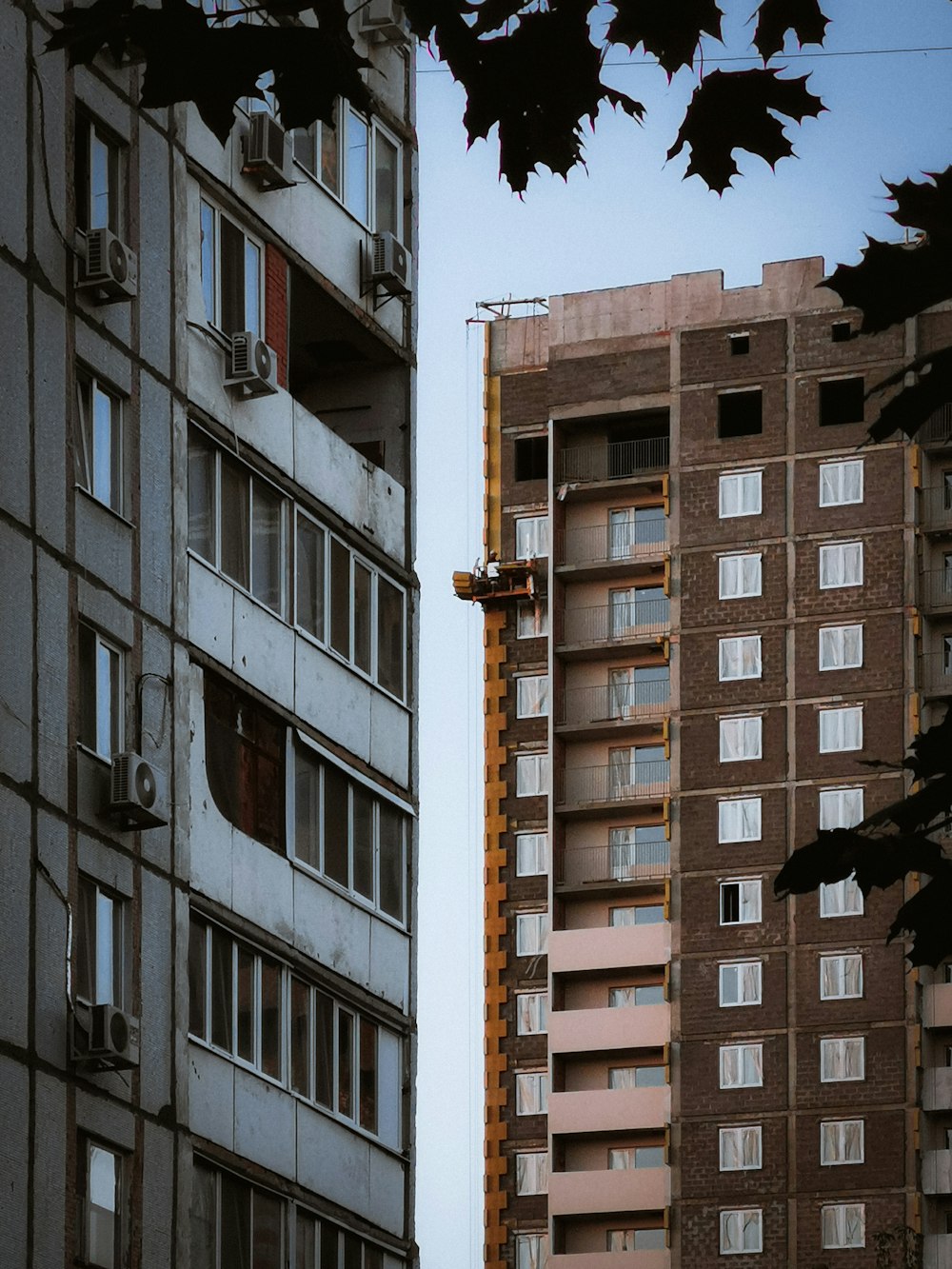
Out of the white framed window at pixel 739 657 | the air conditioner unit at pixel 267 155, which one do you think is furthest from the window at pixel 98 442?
the white framed window at pixel 739 657

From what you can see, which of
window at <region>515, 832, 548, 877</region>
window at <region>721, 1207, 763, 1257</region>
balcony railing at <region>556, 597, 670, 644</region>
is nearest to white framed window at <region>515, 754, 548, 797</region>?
window at <region>515, 832, 548, 877</region>

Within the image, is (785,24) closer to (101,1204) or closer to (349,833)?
(101,1204)

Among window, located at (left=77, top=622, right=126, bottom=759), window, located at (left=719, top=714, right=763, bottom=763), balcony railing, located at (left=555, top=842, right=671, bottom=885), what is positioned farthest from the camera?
balcony railing, located at (left=555, top=842, right=671, bottom=885)

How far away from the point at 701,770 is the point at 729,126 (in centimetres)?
7569

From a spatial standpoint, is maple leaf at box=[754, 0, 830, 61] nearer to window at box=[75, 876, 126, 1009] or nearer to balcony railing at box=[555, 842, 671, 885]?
window at box=[75, 876, 126, 1009]

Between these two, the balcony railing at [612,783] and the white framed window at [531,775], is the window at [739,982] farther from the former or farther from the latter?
the white framed window at [531,775]

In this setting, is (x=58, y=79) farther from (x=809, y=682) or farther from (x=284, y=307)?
(x=809, y=682)

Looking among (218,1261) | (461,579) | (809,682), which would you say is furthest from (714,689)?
(218,1261)

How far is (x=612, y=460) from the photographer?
8862cm

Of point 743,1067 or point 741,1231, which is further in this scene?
point 743,1067

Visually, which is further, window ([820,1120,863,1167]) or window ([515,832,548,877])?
→ window ([515,832,548,877])

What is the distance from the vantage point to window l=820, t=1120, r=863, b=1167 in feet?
255

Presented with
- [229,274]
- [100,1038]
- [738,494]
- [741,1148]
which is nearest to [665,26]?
[100,1038]

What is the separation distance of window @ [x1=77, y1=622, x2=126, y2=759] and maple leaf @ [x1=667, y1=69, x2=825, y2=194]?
1831cm
